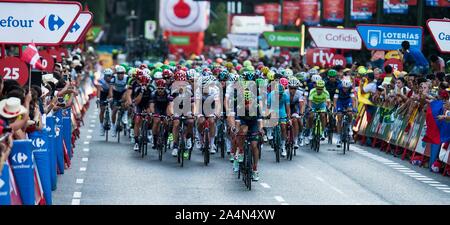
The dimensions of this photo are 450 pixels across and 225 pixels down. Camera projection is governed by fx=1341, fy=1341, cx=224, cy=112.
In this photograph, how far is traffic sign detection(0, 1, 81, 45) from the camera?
2152 centimetres

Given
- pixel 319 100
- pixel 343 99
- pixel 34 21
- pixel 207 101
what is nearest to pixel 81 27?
pixel 207 101

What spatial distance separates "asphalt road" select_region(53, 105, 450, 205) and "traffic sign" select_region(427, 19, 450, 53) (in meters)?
2.53

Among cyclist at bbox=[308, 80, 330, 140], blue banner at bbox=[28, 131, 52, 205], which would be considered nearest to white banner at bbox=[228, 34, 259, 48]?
cyclist at bbox=[308, 80, 330, 140]

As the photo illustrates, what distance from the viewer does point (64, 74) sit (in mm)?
29781

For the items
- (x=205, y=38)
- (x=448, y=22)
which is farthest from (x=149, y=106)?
(x=205, y=38)

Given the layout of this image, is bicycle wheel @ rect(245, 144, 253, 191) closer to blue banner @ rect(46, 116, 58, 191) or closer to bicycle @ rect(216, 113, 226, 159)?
blue banner @ rect(46, 116, 58, 191)

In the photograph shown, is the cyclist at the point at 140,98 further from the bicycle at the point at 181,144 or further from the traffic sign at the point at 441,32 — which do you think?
the traffic sign at the point at 441,32

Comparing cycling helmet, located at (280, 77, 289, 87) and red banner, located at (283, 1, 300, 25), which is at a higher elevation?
cycling helmet, located at (280, 77, 289, 87)

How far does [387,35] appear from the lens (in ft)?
111

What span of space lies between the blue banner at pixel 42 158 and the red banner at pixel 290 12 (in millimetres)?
43119

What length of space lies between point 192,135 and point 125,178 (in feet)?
12.7

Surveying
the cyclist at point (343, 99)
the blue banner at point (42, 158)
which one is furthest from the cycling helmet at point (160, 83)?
the blue banner at point (42, 158)

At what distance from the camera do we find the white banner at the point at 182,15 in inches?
3691

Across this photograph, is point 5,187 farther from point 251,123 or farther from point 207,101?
point 207,101
